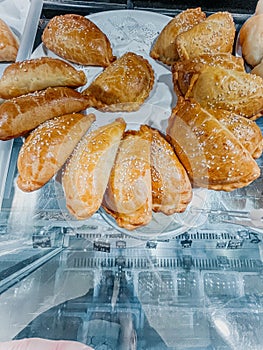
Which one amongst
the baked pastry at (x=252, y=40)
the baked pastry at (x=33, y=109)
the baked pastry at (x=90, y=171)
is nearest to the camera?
the baked pastry at (x=90, y=171)

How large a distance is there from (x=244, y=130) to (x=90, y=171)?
13.7 inches

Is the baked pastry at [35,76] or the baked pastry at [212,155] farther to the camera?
the baked pastry at [35,76]

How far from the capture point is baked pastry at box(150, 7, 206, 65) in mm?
941

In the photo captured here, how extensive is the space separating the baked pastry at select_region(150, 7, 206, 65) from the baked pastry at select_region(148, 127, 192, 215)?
325 mm

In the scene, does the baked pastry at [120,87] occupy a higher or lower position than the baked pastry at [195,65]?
lower

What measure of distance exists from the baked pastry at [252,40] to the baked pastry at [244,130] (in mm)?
224

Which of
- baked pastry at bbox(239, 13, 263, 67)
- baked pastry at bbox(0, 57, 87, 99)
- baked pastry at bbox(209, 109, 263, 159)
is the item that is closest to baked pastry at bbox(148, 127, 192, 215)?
baked pastry at bbox(209, 109, 263, 159)

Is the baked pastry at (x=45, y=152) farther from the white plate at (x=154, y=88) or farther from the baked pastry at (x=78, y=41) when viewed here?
the baked pastry at (x=78, y=41)

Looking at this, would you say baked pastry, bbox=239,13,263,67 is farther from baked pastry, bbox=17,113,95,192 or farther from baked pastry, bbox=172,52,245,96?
baked pastry, bbox=17,113,95,192

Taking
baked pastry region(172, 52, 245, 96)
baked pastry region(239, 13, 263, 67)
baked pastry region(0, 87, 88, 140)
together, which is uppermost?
baked pastry region(239, 13, 263, 67)

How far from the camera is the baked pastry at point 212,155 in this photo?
2.48 ft

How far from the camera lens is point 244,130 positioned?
0.80 meters

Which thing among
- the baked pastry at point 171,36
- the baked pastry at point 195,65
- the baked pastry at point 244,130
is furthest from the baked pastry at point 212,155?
the baked pastry at point 171,36

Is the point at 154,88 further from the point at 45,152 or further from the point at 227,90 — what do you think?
the point at 45,152
